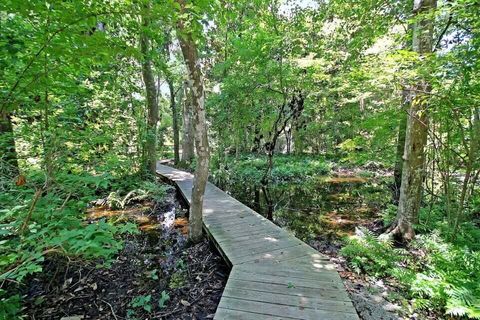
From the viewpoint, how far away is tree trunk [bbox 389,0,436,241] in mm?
4535

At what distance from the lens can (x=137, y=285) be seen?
3822mm

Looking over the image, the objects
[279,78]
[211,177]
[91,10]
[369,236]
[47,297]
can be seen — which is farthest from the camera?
[211,177]

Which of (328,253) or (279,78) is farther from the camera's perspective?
(279,78)

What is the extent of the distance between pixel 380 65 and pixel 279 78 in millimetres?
5436

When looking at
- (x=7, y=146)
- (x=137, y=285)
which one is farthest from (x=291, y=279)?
(x=7, y=146)

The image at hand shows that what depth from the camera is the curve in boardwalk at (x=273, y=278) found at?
2.84 metres

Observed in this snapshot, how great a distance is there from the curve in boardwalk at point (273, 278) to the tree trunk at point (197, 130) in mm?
492

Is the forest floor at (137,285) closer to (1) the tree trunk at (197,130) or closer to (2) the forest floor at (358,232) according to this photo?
(1) the tree trunk at (197,130)

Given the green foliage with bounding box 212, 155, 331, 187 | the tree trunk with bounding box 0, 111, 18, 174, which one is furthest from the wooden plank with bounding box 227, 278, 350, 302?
the green foliage with bounding box 212, 155, 331, 187

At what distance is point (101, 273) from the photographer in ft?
13.4

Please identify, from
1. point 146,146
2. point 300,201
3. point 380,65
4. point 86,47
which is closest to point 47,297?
point 86,47

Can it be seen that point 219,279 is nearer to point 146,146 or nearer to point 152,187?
point 152,187

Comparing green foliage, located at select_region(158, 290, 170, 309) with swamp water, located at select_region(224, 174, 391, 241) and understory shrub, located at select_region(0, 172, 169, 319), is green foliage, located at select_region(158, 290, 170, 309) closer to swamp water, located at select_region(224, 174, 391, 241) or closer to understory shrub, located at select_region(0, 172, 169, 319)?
understory shrub, located at select_region(0, 172, 169, 319)

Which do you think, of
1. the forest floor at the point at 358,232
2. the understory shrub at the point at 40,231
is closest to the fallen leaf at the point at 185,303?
the understory shrub at the point at 40,231
